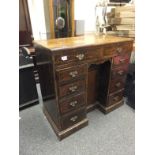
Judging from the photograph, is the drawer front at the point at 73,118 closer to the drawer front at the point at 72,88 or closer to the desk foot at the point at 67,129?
the desk foot at the point at 67,129

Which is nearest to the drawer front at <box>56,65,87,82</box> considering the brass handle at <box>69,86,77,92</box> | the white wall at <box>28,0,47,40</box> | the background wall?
the brass handle at <box>69,86,77,92</box>

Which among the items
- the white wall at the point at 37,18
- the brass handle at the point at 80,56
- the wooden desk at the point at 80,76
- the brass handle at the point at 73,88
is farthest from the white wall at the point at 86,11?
the brass handle at the point at 73,88

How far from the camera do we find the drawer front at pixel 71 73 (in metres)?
1.27

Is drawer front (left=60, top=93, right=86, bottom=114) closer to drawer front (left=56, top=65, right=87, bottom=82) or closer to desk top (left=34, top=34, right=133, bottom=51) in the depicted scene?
drawer front (left=56, top=65, right=87, bottom=82)

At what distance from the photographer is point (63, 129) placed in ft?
5.05

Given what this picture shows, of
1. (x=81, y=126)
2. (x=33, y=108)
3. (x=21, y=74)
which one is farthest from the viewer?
(x=33, y=108)

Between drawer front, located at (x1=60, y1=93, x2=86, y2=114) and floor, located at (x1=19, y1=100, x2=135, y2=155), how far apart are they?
0.35 m

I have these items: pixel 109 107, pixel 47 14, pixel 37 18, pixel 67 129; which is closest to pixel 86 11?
pixel 47 14

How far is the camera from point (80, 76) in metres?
1.42

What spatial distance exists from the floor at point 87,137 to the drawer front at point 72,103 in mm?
346
